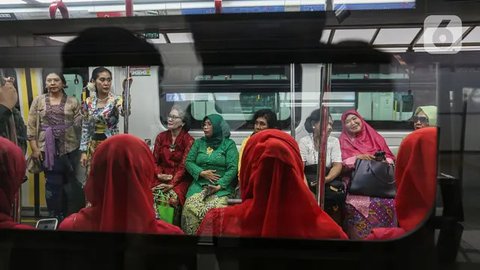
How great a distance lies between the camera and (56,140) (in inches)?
71.7

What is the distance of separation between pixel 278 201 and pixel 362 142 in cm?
44

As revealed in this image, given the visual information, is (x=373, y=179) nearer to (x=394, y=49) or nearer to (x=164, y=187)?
(x=394, y=49)

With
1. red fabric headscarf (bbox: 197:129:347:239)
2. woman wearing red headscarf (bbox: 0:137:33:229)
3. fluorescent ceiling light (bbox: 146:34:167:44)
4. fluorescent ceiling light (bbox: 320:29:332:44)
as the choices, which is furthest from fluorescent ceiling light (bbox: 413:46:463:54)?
woman wearing red headscarf (bbox: 0:137:33:229)

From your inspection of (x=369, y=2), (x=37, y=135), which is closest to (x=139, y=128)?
(x=37, y=135)

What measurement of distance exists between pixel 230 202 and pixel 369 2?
0.89 m

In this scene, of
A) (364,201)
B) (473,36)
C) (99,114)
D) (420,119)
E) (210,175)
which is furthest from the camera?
(210,175)

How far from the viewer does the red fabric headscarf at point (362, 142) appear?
5.72 ft

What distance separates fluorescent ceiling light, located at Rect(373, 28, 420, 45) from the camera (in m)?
1.57

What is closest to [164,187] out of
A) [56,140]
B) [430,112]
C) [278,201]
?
[56,140]

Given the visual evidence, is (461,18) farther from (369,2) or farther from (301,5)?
(301,5)

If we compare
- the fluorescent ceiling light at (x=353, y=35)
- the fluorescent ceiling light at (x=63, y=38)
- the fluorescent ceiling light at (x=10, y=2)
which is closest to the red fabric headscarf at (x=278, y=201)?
the fluorescent ceiling light at (x=353, y=35)

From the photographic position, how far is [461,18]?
5.11 feet

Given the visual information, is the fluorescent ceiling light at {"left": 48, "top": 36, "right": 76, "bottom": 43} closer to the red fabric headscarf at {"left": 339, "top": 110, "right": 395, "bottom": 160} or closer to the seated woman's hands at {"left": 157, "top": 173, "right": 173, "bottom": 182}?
the seated woman's hands at {"left": 157, "top": 173, "right": 173, "bottom": 182}

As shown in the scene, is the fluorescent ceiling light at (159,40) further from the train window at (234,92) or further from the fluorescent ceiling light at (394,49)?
the fluorescent ceiling light at (394,49)
